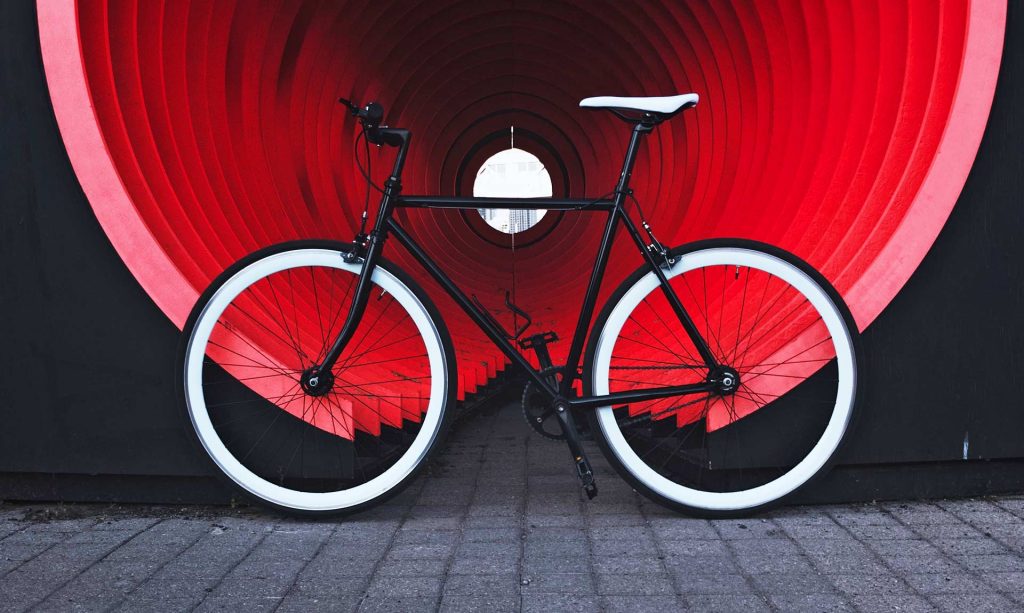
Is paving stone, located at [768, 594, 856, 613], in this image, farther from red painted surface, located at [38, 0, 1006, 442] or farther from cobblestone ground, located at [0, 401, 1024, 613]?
red painted surface, located at [38, 0, 1006, 442]

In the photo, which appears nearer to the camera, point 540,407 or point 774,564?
point 774,564

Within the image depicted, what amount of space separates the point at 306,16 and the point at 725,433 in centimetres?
369

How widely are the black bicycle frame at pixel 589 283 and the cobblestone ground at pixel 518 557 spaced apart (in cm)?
54

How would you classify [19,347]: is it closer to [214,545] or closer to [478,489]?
[214,545]

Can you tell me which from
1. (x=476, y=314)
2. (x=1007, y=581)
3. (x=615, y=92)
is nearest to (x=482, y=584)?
(x=476, y=314)

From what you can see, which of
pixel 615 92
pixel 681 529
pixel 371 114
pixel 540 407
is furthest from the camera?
pixel 615 92

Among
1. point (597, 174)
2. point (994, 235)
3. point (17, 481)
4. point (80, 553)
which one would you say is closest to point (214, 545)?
point (80, 553)

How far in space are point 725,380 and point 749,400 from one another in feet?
0.68

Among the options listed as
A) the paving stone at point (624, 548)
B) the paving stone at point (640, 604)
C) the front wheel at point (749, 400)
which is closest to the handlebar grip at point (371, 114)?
the front wheel at point (749, 400)

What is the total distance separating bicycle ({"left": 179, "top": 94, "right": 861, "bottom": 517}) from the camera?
3.51m

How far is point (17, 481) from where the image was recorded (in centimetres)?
388

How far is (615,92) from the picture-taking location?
8.15m

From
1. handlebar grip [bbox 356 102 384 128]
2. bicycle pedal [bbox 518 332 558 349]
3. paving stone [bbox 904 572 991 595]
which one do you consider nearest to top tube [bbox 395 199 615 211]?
handlebar grip [bbox 356 102 384 128]

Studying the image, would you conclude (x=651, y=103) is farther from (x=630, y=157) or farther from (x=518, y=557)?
(x=518, y=557)
